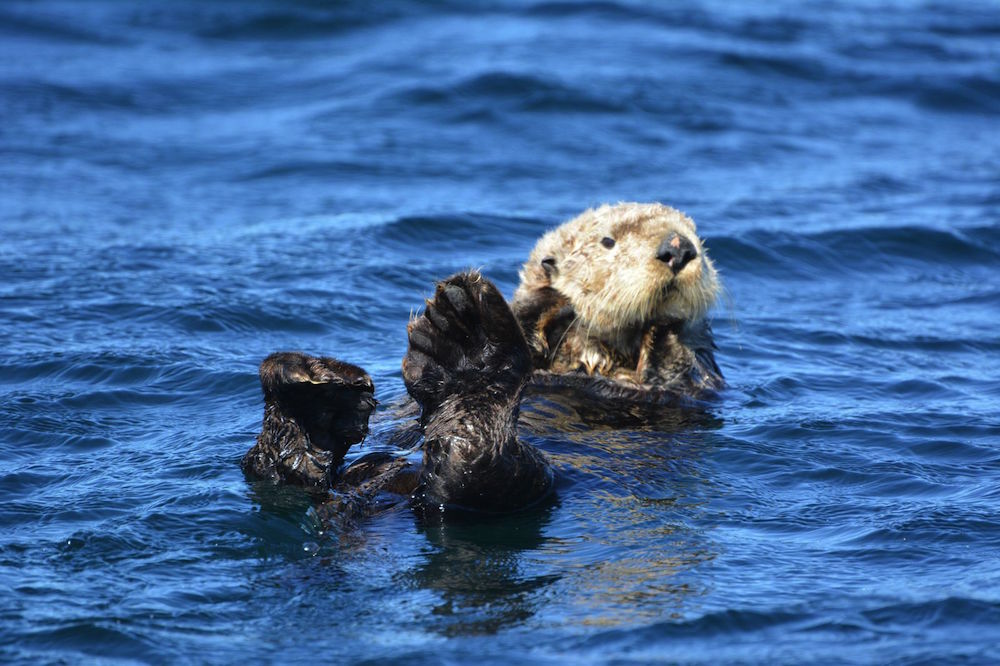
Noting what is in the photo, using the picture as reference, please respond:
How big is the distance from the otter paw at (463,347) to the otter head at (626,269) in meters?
1.34

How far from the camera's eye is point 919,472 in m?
4.92

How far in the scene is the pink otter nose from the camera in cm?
535

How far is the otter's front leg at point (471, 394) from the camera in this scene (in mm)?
4012

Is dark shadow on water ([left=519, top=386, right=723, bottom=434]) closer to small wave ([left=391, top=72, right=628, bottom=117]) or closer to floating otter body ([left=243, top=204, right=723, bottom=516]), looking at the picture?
floating otter body ([left=243, top=204, right=723, bottom=516])

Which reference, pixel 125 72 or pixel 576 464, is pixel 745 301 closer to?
pixel 576 464

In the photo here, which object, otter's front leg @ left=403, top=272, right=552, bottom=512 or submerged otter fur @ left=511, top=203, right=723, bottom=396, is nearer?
otter's front leg @ left=403, top=272, right=552, bottom=512

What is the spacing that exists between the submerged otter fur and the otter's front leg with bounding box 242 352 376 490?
165cm

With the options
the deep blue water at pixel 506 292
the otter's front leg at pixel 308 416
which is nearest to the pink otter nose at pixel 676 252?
the deep blue water at pixel 506 292

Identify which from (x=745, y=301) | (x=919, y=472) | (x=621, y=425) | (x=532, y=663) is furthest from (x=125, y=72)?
(x=532, y=663)

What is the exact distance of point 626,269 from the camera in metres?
5.50

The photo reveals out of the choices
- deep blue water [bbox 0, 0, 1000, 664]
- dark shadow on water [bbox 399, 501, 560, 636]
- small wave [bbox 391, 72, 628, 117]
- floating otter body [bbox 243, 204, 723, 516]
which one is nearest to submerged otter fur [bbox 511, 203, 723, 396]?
deep blue water [bbox 0, 0, 1000, 664]

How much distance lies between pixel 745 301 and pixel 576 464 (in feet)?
13.2

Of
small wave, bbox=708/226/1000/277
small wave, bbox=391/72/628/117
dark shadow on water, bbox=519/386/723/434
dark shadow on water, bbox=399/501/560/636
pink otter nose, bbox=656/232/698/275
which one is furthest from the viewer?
small wave, bbox=391/72/628/117

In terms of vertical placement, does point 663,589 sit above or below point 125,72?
below
